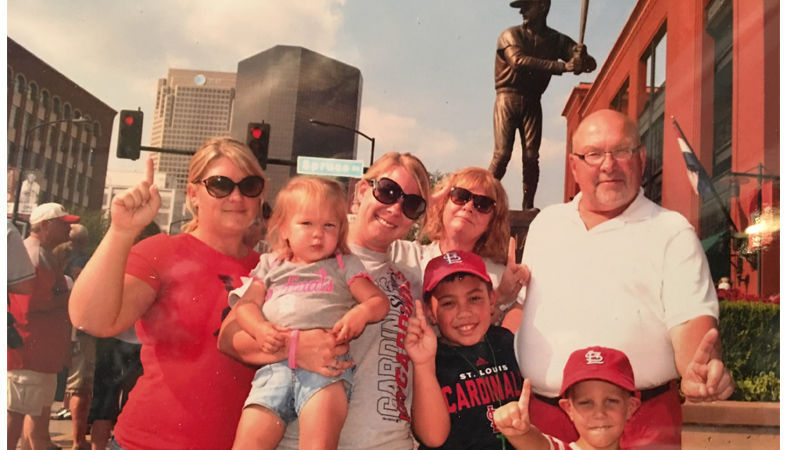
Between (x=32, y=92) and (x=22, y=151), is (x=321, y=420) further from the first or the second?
(x=32, y=92)

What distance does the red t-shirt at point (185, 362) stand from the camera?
2049 mm

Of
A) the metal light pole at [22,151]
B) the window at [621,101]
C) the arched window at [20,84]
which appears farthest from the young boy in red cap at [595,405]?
the arched window at [20,84]

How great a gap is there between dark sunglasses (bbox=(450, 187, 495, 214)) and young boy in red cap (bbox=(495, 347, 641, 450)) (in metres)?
0.65

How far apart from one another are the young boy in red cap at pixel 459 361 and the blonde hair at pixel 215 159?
746 mm

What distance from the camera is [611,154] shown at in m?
2.22

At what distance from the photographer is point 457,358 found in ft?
6.89

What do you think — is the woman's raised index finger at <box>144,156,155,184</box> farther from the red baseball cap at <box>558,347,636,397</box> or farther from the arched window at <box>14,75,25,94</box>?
the red baseball cap at <box>558,347,636,397</box>

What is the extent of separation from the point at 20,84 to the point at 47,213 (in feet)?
1.89

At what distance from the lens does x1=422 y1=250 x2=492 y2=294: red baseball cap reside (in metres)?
2.11

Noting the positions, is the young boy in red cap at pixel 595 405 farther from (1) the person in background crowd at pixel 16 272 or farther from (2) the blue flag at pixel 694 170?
(1) the person in background crowd at pixel 16 272

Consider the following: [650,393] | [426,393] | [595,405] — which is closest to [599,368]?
[595,405]

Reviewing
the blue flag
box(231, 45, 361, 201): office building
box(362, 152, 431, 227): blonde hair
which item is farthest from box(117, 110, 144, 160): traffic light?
the blue flag

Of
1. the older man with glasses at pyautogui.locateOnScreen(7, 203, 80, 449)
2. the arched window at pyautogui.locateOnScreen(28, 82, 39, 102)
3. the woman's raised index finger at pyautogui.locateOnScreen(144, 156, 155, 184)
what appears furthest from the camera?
the arched window at pyautogui.locateOnScreen(28, 82, 39, 102)
